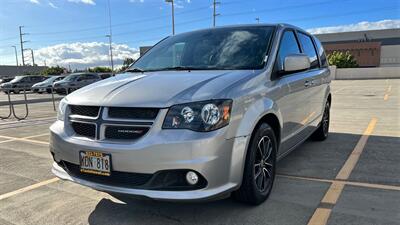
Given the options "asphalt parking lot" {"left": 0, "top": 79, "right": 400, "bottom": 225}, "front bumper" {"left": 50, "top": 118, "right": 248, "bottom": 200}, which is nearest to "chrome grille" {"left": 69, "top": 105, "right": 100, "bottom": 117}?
"front bumper" {"left": 50, "top": 118, "right": 248, "bottom": 200}

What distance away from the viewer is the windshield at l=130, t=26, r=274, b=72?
4059 mm

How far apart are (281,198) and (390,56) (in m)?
73.6

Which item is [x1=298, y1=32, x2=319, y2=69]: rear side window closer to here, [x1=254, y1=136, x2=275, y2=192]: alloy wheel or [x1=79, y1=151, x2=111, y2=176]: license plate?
[x1=254, y1=136, x2=275, y2=192]: alloy wheel

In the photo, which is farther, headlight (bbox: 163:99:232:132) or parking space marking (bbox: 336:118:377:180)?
parking space marking (bbox: 336:118:377:180)

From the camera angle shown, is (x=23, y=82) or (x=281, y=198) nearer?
(x=281, y=198)

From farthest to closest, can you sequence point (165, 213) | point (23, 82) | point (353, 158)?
point (23, 82) → point (353, 158) → point (165, 213)

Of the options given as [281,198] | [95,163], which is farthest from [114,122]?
[281,198]

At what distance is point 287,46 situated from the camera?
461 cm

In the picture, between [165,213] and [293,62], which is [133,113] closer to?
[165,213]

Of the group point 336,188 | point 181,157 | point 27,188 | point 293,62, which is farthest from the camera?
point 27,188

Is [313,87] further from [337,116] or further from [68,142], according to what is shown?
[337,116]

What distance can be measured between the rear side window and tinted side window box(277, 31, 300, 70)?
0.36 m

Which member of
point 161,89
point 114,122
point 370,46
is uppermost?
point 370,46

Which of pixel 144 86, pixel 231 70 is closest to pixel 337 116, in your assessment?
pixel 231 70
